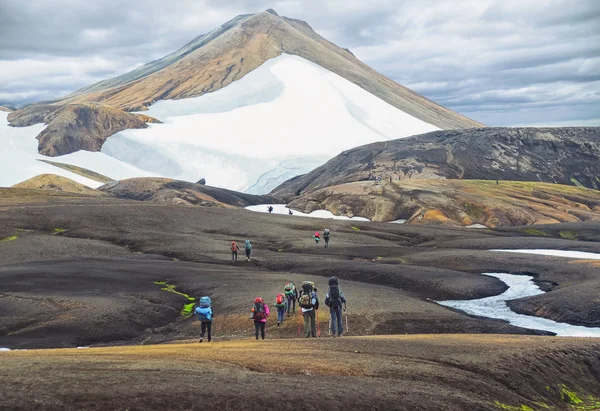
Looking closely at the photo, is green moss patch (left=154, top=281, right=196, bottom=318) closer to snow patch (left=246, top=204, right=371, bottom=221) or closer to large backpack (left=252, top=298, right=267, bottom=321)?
large backpack (left=252, top=298, right=267, bottom=321)

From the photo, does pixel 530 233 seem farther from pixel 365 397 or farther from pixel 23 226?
pixel 365 397

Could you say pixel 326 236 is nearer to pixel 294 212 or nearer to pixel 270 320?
pixel 270 320

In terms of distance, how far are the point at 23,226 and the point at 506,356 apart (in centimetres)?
6579

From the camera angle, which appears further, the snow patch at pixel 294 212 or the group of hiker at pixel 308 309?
the snow patch at pixel 294 212

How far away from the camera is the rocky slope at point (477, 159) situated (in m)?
166

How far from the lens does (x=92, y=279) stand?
169 ft

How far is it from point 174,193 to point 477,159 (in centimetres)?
7606

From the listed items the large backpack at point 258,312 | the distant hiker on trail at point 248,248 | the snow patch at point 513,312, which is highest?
the distant hiker on trail at point 248,248

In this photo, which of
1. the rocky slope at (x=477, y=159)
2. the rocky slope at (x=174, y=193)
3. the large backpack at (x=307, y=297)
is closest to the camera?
the large backpack at (x=307, y=297)

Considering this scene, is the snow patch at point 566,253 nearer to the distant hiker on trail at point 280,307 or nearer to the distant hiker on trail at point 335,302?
the distant hiker on trail at point 280,307

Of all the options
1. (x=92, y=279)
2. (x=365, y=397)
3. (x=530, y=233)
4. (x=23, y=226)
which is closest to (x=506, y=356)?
(x=365, y=397)

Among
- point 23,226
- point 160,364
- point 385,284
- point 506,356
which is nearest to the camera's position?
point 160,364

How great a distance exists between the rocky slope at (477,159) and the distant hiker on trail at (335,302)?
12855 centimetres

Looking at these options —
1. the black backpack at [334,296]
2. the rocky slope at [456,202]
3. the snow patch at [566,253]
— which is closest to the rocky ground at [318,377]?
the black backpack at [334,296]
